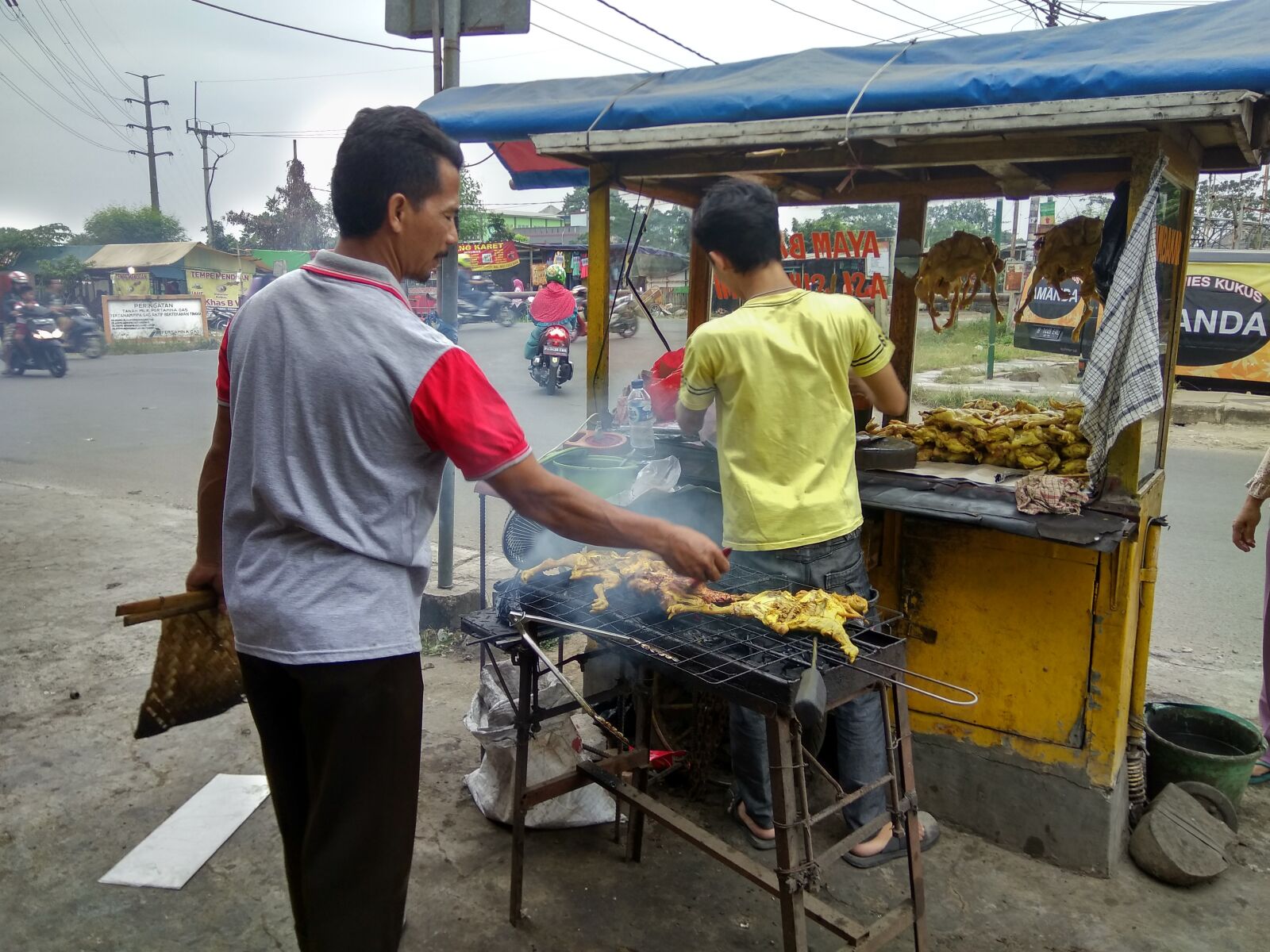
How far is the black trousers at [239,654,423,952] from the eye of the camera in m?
1.90

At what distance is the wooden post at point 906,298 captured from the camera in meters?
4.96

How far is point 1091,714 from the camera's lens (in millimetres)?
3230

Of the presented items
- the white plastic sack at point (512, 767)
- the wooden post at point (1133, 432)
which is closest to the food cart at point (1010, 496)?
the wooden post at point (1133, 432)

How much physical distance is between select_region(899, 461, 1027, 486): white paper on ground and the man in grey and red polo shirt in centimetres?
207

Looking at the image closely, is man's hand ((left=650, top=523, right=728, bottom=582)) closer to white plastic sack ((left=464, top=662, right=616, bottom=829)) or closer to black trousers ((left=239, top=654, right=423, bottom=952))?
black trousers ((left=239, top=654, right=423, bottom=952))

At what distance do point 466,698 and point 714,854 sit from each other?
2.24 meters

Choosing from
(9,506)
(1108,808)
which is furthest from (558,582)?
(9,506)

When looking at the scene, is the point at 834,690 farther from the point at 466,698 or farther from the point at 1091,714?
the point at 466,698

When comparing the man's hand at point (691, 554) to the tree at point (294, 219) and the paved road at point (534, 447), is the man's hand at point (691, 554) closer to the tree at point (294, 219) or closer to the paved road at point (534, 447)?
the paved road at point (534, 447)

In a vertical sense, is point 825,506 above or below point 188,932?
above

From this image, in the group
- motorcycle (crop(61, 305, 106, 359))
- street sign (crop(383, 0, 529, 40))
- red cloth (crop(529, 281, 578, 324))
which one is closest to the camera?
street sign (crop(383, 0, 529, 40))

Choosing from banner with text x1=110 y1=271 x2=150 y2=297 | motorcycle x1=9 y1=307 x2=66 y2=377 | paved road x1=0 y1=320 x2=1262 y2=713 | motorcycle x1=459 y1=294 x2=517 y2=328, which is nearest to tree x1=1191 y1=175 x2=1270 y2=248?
paved road x1=0 y1=320 x2=1262 y2=713

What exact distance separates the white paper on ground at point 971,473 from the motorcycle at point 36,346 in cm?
1921

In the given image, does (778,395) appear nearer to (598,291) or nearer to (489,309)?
(598,291)
